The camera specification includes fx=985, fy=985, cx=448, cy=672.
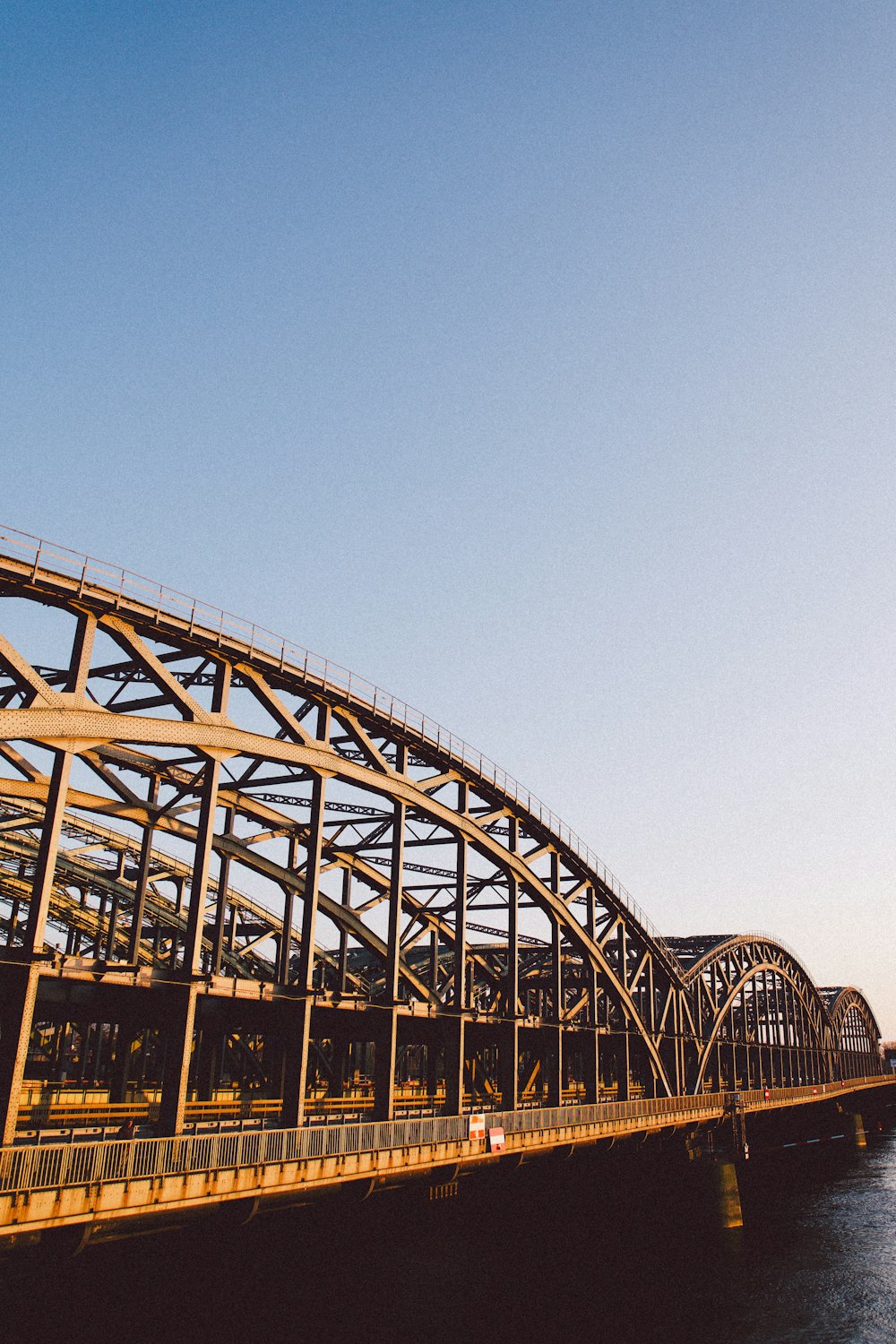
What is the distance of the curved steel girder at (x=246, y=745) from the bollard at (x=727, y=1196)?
13.7 m

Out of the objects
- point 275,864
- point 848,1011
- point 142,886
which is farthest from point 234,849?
point 848,1011

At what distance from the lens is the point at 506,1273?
1628 inches

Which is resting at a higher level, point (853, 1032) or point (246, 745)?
point (246, 745)

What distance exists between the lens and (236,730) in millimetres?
31688

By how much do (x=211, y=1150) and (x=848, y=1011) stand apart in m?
154

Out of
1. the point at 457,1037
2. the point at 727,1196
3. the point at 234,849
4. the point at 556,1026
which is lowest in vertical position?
the point at 727,1196

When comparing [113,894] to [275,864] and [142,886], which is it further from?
[142,886]

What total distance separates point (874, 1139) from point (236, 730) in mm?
108631

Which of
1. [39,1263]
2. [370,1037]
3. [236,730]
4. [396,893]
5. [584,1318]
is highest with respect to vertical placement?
[236,730]

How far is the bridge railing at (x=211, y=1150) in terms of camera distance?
66.9 feet

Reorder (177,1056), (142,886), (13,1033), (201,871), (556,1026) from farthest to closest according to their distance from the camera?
1. (556,1026)
2. (142,886)
3. (201,871)
4. (177,1056)
5. (13,1033)

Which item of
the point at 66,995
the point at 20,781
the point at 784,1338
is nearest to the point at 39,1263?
the point at 66,995

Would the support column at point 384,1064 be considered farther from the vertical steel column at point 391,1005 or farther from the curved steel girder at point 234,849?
the curved steel girder at point 234,849

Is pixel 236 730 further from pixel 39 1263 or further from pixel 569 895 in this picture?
pixel 569 895
